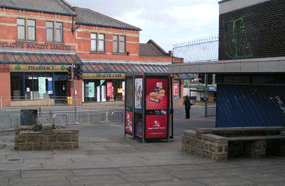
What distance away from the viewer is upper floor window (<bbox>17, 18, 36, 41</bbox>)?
32281mm

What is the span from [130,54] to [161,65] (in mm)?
5258

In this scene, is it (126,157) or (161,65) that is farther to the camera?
(161,65)

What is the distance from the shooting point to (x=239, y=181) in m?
6.65

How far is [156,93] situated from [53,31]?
24472mm

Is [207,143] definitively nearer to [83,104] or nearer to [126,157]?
[126,157]

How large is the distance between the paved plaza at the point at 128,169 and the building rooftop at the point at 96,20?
1116 inches

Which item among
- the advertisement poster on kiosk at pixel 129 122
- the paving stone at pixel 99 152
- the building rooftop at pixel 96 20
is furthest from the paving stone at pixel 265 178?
the building rooftop at pixel 96 20

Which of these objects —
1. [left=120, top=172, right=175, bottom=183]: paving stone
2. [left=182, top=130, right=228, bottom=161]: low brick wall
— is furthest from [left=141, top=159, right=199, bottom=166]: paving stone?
[left=120, top=172, right=175, bottom=183]: paving stone

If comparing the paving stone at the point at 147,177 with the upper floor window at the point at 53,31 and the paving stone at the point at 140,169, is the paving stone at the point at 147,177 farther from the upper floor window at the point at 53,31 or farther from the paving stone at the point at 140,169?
the upper floor window at the point at 53,31

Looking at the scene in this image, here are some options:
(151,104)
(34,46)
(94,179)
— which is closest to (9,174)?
(94,179)

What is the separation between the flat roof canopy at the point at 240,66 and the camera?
35.5 feet

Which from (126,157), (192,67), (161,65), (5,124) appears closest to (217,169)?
(126,157)

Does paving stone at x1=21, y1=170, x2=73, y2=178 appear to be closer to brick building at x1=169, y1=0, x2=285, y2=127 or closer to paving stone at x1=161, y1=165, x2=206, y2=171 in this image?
paving stone at x1=161, y1=165, x2=206, y2=171

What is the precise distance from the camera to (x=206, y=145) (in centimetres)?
916
